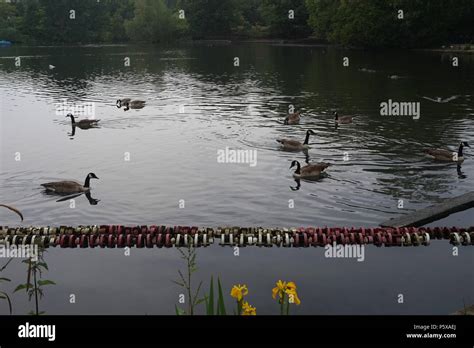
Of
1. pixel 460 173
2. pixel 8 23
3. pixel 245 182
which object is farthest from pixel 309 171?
pixel 8 23

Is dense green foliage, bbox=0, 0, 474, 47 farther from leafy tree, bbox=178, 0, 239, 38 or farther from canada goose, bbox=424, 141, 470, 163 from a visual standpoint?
canada goose, bbox=424, 141, 470, 163

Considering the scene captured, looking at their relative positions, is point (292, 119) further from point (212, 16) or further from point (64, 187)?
point (212, 16)

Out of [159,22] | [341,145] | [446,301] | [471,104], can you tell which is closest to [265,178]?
[341,145]

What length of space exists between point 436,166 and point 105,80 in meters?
46.8

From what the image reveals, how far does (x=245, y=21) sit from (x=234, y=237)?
469ft

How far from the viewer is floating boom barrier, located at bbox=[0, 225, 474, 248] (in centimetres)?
1348

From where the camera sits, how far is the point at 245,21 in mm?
150500

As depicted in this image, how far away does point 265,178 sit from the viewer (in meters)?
21.1

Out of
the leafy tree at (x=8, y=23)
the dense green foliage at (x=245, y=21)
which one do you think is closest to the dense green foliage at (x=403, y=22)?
the dense green foliage at (x=245, y=21)

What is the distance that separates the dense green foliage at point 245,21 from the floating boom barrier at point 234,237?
8193cm

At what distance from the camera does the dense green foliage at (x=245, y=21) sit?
9050 cm
